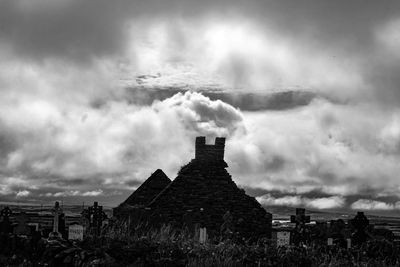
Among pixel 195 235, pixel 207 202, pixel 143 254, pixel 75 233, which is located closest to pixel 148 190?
pixel 207 202

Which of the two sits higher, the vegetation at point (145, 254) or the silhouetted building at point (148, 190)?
the silhouetted building at point (148, 190)

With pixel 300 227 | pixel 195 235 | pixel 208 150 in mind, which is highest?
pixel 208 150

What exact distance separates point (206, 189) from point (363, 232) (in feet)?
34.6

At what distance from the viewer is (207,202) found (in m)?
33.8

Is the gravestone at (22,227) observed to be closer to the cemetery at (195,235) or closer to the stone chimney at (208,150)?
the cemetery at (195,235)

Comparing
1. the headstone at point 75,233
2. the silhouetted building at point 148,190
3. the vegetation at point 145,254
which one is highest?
the silhouetted building at point 148,190

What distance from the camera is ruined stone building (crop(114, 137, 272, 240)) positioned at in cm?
3328

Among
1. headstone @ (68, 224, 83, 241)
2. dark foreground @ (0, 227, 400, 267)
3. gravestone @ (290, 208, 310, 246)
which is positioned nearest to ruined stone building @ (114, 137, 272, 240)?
gravestone @ (290, 208, 310, 246)

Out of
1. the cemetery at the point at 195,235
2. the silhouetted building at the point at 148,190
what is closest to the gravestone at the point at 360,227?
the cemetery at the point at 195,235

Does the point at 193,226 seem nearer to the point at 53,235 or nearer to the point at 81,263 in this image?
the point at 53,235

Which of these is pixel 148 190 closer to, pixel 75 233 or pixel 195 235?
pixel 195 235

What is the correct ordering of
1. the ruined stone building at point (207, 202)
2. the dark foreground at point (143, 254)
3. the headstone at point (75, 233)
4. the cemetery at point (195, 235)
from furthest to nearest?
1. the ruined stone building at point (207, 202)
2. the headstone at point (75, 233)
3. the cemetery at point (195, 235)
4. the dark foreground at point (143, 254)

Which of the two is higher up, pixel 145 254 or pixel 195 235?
pixel 195 235

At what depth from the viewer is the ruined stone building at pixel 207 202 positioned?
33.3 metres
